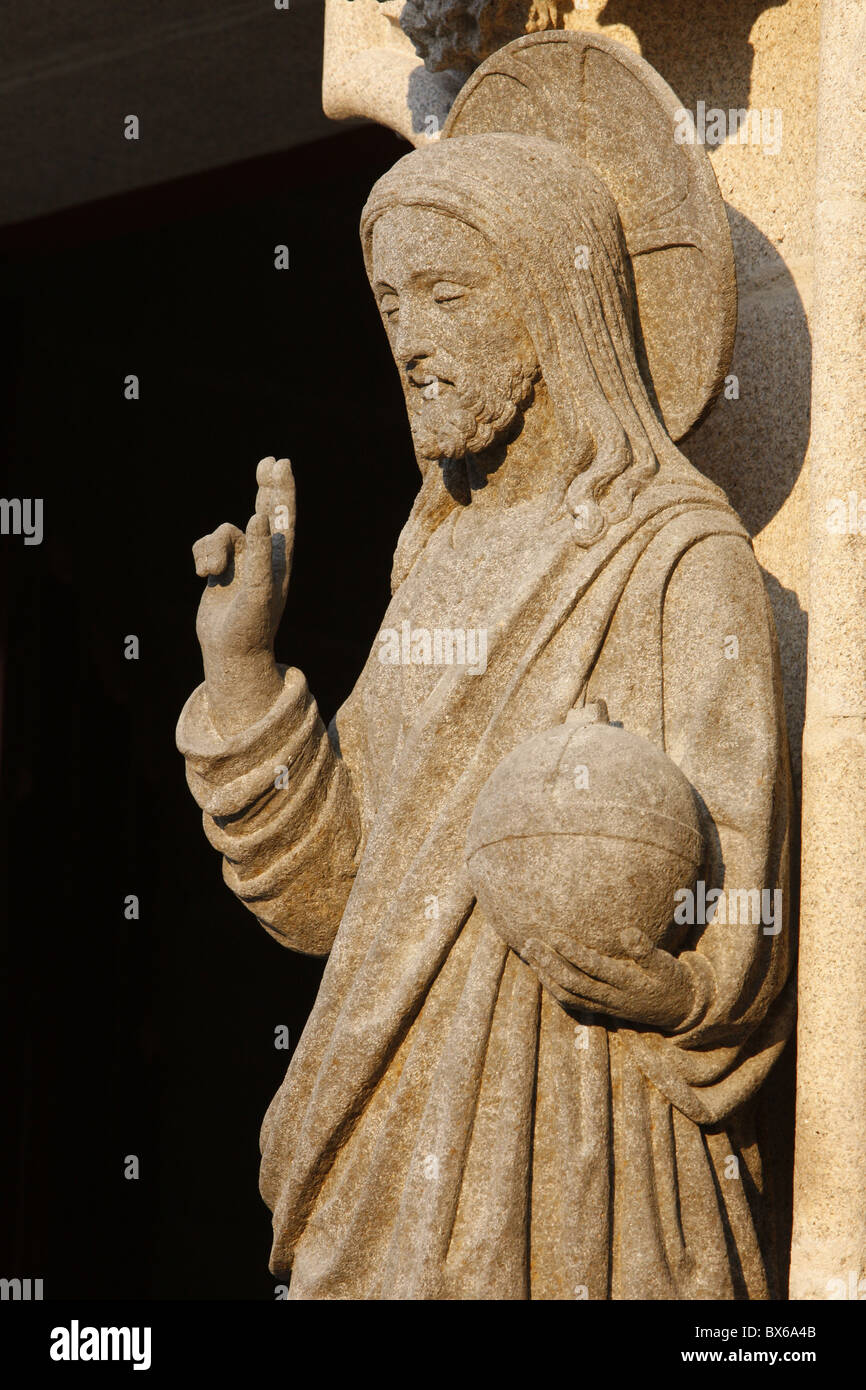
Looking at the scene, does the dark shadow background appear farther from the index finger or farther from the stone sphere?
the stone sphere

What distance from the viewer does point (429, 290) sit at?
3.95m

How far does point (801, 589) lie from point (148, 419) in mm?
4926

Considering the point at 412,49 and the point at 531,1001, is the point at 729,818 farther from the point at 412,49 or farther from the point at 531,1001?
the point at 412,49

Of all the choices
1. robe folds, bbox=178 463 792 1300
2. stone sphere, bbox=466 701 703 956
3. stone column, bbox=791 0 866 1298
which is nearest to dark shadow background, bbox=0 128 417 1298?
stone column, bbox=791 0 866 1298

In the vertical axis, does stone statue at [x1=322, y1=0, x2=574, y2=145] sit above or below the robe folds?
above

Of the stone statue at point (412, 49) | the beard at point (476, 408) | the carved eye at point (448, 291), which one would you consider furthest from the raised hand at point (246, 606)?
the stone statue at point (412, 49)

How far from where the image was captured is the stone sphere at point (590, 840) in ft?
10.9

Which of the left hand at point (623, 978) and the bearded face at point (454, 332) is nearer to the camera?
the left hand at point (623, 978)

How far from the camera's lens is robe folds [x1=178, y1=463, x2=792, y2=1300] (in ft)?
11.5

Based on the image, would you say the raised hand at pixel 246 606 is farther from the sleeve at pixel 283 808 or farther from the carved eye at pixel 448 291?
the carved eye at pixel 448 291

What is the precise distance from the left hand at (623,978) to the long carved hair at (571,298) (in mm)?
743

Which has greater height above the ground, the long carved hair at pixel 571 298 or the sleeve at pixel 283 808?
the long carved hair at pixel 571 298

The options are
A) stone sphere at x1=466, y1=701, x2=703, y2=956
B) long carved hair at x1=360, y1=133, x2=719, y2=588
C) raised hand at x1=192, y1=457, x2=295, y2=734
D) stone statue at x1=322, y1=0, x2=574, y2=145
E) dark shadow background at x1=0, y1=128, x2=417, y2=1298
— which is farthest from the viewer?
dark shadow background at x1=0, y1=128, x2=417, y2=1298

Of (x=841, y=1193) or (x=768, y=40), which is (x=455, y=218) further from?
(x=841, y=1193)
